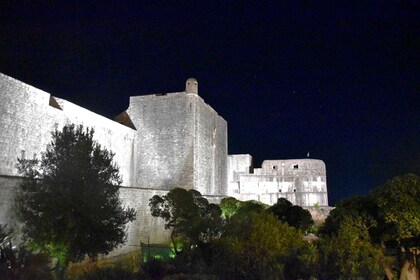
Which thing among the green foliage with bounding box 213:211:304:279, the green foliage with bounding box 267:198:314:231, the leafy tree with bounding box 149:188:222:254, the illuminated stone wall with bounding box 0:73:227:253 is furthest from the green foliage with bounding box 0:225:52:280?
the green foliage with bounding box 267:198:314:231

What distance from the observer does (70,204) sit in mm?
8797

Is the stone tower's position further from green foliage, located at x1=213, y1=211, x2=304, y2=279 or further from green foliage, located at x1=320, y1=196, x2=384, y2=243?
green foliage, located at x1=213, y1=211, x2=304, y2=279

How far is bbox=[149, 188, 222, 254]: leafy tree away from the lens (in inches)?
506

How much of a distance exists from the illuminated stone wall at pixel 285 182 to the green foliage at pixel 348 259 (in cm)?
2623

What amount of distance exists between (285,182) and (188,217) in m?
23.4

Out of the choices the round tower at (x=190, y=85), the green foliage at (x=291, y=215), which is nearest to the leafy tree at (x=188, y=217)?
the green foliage at (x=291, y=215)

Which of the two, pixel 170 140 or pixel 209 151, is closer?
pixel 170 140

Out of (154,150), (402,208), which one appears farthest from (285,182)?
(402,208)

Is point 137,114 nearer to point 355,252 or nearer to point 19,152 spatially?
point 19,152

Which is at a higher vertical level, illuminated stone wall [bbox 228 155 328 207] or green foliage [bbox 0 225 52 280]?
illuminated stone wall [bbox 228 155 328 207]

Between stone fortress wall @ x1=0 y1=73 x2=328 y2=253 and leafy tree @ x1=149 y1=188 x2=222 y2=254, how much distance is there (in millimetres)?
1298

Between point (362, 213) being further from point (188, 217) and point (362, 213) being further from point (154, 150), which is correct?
point (154, 150)

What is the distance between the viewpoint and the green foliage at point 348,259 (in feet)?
25.0

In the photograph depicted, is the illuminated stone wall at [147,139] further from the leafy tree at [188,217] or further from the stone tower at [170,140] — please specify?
the leafy tree at [188,217]
